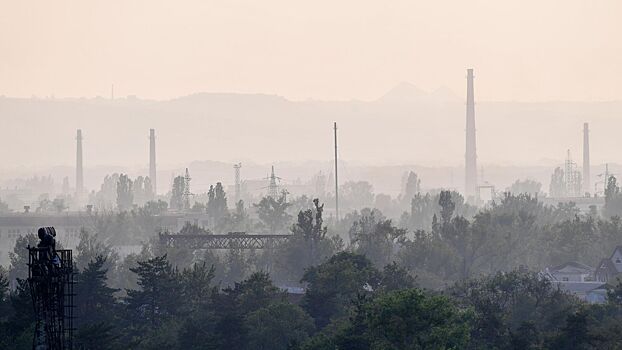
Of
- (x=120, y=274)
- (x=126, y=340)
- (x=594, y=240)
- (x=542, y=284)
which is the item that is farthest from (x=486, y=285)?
(x=594, y=240)

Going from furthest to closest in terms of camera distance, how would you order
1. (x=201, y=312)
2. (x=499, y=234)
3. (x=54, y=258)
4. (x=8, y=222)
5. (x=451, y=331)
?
(x=8, y=222) < (x=499, y=234) < (x=201, y=312) < (x=451, y=331) < (x=54, y=258)

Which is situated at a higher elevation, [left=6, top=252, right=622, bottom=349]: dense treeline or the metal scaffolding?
the metal scaffolding

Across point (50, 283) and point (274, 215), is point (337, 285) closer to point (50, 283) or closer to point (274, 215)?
point (50, 283)

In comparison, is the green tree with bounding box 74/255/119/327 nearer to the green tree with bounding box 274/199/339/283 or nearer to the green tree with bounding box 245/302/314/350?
the green tree with bounding box 245/302/314/350

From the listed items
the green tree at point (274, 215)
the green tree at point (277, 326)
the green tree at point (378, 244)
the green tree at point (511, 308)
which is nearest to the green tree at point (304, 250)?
the green tree at point (378, 244)

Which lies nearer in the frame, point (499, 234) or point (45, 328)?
point (45, 328)

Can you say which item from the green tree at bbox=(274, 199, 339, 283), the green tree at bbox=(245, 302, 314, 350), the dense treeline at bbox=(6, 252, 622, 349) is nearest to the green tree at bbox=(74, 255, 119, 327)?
the dense treeline at bbox=(6, 252, 622, 349)

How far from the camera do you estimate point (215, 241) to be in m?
121

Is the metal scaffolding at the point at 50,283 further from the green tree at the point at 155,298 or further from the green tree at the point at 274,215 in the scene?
the green tree at the point at 274,215

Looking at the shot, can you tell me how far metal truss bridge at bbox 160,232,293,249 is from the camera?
118 meters

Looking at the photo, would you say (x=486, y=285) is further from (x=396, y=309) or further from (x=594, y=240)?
(x=594, y=240)

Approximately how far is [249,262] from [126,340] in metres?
45.8

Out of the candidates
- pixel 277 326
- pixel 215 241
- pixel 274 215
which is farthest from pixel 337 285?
pixel 274 215

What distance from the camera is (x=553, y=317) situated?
7100cm
